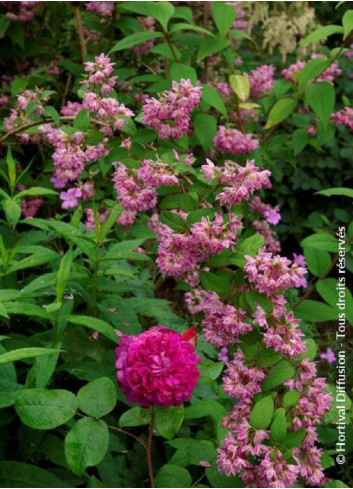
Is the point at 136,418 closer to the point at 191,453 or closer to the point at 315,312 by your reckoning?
the point at 191,453

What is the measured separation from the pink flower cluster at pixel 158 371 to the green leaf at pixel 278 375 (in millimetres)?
162

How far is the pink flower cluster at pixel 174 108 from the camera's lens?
1.62 meters

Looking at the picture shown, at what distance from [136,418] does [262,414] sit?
0.27m

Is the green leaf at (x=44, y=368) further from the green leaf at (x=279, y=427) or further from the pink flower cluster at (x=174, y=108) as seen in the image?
the pink flower cluster at (x=174, y=108)

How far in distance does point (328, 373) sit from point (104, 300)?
167 centimetres

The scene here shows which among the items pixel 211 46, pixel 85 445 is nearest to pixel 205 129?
pixel 211 46

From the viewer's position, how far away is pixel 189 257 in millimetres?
1562

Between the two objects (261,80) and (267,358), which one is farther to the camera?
(261,80)

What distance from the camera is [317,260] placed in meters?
2.05

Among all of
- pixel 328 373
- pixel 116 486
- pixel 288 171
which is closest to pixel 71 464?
pixel 116 486

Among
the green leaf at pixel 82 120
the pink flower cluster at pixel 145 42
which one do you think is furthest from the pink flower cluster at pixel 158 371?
the pink flower cluster at pixel 145 42

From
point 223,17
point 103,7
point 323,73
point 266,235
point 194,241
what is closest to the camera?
point 194,241

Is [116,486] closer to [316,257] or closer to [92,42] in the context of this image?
[316,257]

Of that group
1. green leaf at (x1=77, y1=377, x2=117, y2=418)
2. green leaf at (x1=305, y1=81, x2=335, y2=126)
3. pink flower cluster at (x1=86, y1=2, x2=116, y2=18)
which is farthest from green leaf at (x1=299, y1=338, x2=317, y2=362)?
pink flower cluster at (x1=86, y1=2, x2=116, y2=18)
